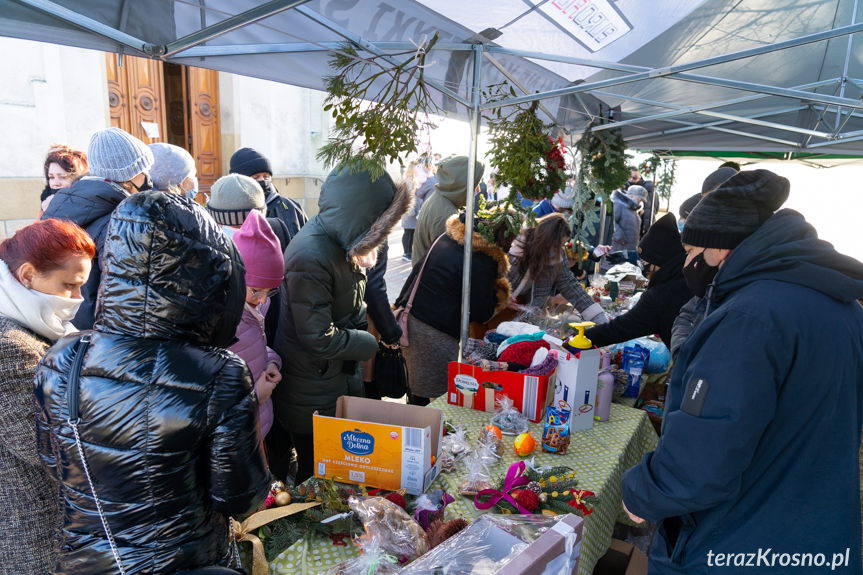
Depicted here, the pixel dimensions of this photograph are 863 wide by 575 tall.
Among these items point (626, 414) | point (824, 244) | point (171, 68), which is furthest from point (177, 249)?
point (171, 68)

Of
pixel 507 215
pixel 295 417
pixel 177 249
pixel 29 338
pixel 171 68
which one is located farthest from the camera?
pixel 171 68

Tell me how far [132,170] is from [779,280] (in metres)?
2.76

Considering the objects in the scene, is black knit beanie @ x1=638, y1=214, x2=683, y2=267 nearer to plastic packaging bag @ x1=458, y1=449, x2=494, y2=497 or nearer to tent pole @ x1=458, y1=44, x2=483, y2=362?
tent pole @ x1=458, y1=44, x2=483, y2=362

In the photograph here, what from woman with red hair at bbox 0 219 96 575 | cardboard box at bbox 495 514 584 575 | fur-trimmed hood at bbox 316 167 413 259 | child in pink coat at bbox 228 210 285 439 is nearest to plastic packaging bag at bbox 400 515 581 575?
cardboard box at bbox 495 514 584 575

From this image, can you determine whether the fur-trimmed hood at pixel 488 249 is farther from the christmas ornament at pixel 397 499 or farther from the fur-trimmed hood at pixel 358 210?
the christmas ornament at pixel 397 499

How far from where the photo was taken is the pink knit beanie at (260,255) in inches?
84.4

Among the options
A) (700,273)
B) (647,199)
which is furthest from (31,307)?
(647,199)

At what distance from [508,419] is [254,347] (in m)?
1.16

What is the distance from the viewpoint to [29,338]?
1.51 meters

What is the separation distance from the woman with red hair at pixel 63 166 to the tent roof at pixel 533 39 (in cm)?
135

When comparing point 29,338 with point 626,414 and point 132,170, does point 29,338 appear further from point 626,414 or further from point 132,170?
point 626,414

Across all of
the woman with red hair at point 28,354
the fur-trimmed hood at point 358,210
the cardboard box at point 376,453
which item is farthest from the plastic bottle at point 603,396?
the woman with red hair at point 28,354

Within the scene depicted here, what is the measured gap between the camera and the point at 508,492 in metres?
1.76

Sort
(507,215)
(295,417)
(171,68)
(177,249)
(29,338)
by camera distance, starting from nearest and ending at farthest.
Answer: (177,249) < (29,338) < (295,417) < (507,215) < (171,68)
